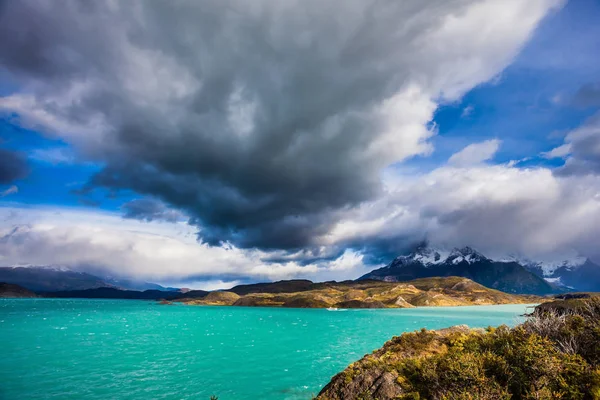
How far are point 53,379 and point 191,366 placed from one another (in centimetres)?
1976

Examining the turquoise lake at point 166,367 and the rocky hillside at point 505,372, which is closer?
the rocky hillside at point 505,372

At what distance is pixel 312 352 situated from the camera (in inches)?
2768

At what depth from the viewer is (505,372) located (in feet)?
57.0

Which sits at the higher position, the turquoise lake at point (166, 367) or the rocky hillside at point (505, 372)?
the rocky hillside at point (505, 372)

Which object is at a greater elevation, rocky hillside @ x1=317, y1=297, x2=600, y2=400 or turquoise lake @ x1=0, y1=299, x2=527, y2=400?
rocky hillside @ x1=317, y1=297, x2=600, y2=400

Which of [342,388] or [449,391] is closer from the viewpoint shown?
[449,391]

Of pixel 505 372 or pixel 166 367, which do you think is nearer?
pixel 505 372

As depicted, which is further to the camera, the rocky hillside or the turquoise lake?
the turquoise lake

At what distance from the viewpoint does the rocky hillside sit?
1538 centimetres

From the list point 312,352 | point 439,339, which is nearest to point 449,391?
point 439,339

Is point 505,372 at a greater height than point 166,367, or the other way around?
point 505,372

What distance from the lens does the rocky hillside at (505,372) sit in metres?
15.4

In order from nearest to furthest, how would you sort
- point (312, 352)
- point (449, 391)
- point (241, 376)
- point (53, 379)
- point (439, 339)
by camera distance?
point (449, 391), point (439, 339), point (53, 379), point (241, 376), point (312, 352)

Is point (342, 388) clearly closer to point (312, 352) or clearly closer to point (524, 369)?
point (524, 369)
